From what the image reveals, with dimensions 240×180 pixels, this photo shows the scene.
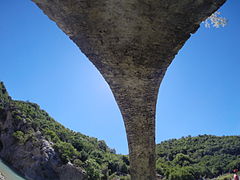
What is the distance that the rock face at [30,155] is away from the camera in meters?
31.1

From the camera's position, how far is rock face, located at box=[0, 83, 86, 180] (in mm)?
31125

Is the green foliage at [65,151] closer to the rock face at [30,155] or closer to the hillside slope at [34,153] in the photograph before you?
the hillside slope at [34,153]

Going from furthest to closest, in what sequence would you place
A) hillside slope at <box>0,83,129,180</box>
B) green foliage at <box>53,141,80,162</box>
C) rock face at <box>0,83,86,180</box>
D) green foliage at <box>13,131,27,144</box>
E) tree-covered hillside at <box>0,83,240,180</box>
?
1. green foliage at <box>53,141,80,162</box>
2. tree-covered hillside at <box>0,83,240,180</box>
3. green foliage at <box>13,131,27,144</box>
4. hillside slope at <box>0,83,129,180</box>
5. rock face at <box>0,83,86,180</box>

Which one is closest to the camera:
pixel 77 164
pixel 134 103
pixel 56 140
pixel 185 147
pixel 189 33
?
pixel 189 33

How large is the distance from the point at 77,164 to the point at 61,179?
183 inches

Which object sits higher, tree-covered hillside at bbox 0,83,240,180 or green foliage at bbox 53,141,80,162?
tree-covered hillside at bbox 0,83,240,180

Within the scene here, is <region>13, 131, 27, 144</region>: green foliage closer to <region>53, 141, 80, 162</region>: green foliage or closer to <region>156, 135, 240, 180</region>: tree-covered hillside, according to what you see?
<region>53, 141, 80, 162</region>: green foliage

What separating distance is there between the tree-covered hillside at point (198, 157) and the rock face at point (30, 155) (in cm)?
1733

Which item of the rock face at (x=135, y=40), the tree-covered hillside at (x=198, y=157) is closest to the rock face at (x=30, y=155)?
the tree-covered hillside at (x=198, y=157)

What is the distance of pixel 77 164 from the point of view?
36688 mm

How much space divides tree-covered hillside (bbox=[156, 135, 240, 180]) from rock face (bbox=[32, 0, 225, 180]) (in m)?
35.3

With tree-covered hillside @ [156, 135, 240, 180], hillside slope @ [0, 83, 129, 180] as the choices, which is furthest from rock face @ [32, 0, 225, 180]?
tree-covered hillside @ [156, 135, 240, 180]

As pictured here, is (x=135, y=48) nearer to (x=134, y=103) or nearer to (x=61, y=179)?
(x=134, y=103)

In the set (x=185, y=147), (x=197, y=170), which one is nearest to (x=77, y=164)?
(x=197, y=170)
